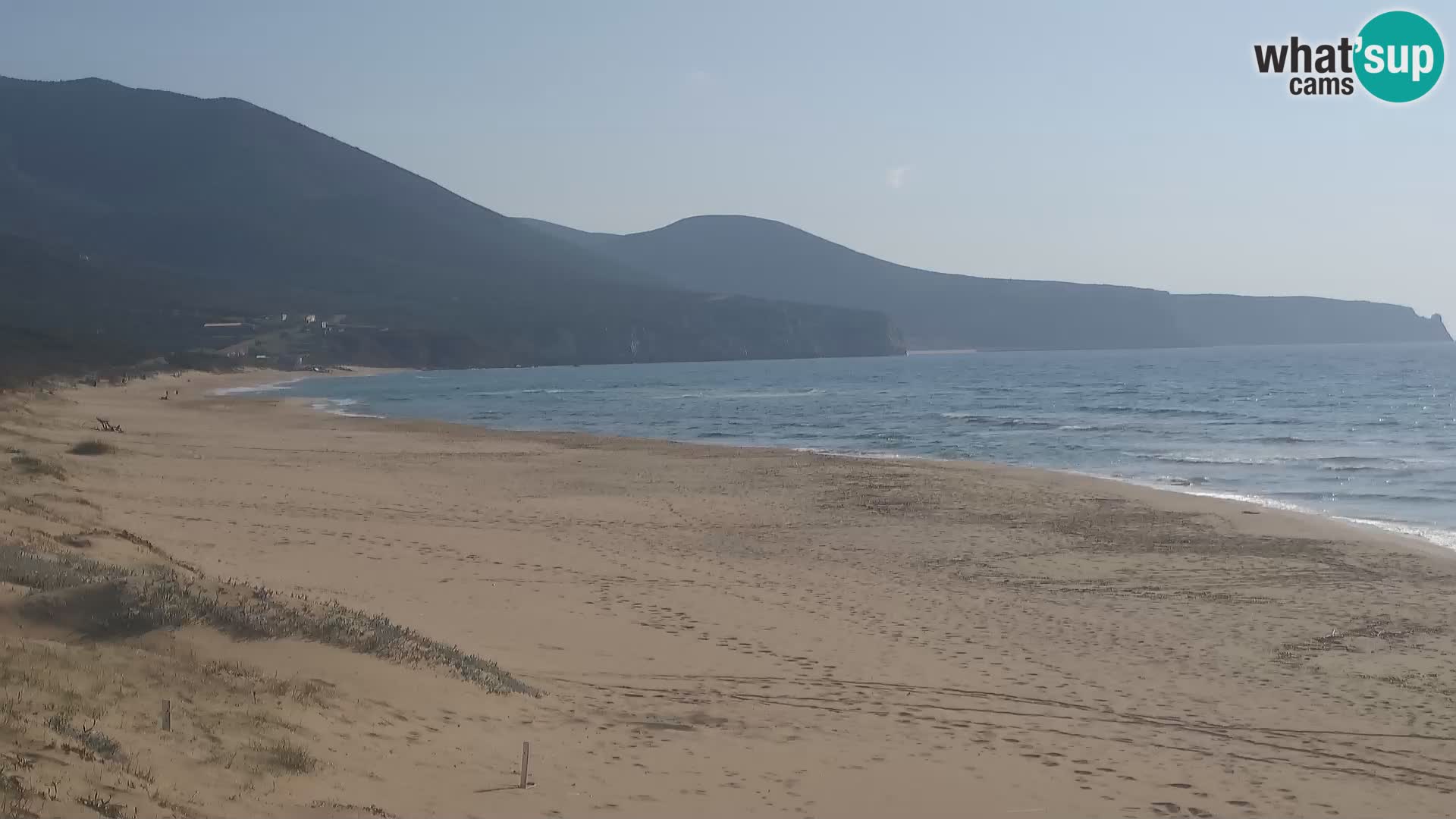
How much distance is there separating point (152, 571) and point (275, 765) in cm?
425

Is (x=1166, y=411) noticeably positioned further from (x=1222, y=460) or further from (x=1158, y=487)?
(x=1158, y=487)

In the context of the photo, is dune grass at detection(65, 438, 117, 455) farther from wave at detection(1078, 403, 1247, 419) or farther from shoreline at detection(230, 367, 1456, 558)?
wave at detection(1078, 403, 1247, 419)

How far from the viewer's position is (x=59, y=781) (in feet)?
15.3

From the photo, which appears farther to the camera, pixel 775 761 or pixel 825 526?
pixel 825 526

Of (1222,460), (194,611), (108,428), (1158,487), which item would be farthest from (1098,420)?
(194,611)

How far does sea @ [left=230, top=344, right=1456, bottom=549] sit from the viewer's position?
86.6 ft

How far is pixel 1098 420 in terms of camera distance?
159 feet

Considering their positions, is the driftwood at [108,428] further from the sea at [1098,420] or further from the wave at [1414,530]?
the wave at [1414,530]

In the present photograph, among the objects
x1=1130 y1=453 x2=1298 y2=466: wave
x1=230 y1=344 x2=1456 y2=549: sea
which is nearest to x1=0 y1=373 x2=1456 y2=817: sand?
x1=230 y1=344 x2=1456 y2=549: sea

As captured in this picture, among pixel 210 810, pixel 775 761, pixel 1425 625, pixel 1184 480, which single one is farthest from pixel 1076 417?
pixel 210 810

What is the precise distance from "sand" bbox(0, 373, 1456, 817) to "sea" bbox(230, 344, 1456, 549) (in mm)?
5602

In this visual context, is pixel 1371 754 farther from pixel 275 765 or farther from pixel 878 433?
pixel 878 433

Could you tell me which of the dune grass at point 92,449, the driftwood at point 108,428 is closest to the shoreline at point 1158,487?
the driftwood at point 108,428

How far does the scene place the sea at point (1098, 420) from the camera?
2641 centimetres
